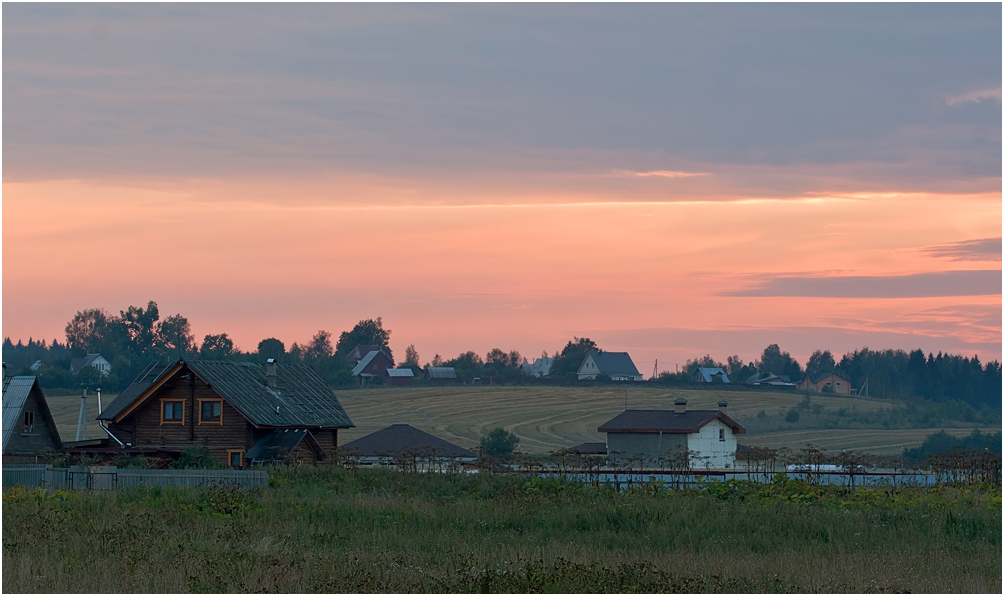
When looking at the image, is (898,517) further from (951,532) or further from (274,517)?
(274,517)

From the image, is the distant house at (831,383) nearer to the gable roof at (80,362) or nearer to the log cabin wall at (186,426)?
the gable roof at (80,362)

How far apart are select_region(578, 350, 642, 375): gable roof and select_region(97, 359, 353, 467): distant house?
9670 centimetres

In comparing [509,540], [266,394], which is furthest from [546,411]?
[509,540]

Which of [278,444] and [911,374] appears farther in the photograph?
[911,374]

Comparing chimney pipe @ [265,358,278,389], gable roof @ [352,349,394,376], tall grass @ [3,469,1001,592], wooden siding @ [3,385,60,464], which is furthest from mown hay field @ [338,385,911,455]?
tall grass @ [3,469,1001,592]

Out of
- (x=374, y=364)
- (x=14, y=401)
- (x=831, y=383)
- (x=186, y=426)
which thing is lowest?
(x=186, y=426)

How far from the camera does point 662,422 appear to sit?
5578 centimetres

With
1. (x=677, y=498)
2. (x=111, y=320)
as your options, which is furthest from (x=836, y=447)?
(x=111, y=320)

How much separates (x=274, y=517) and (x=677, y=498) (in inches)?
321

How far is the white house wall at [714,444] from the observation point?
180 ft

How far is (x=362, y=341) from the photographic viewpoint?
170625 mm

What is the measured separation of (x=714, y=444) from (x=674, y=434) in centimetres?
301

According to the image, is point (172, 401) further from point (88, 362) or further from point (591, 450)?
point (88, 362)

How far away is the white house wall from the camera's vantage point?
54875 millimetres
